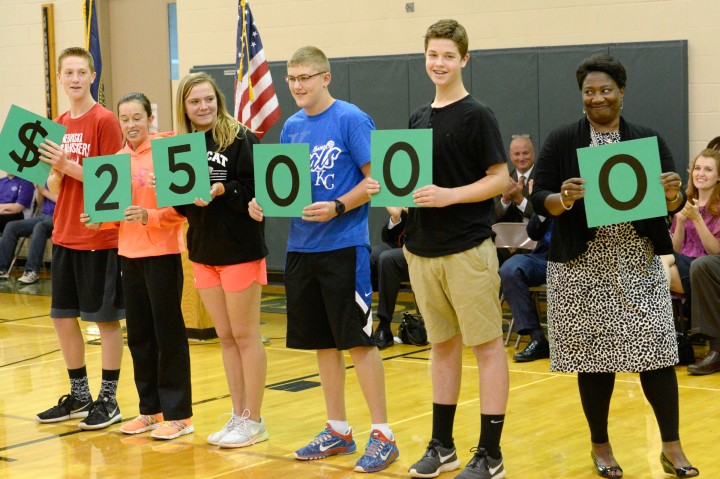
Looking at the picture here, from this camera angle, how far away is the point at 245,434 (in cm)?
469

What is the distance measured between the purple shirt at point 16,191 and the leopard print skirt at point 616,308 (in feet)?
27.9

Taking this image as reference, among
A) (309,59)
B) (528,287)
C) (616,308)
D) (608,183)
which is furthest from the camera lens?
(528,287)

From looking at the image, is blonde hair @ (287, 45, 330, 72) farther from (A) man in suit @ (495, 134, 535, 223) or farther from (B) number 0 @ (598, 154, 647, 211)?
(A) man in suit @ (495, 134, 535, 223)

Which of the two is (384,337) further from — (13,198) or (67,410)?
(13,198)

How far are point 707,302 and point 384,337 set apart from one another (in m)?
2.22

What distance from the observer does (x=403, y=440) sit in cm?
471

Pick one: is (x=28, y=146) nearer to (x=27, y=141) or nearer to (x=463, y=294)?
(x=27, y=141)

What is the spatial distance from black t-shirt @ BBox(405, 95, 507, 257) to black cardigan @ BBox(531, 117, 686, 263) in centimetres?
21

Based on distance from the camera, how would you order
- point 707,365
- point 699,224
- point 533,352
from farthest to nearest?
point 533,352 → point 699,224 → point 707,365

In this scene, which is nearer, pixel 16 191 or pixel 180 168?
pixel 180 168

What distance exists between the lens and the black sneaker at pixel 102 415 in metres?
5.08

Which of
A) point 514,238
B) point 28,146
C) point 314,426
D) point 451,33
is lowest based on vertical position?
point 314,426

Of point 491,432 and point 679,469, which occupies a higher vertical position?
point 491,432

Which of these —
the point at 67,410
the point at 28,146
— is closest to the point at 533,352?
the point at 67,410
